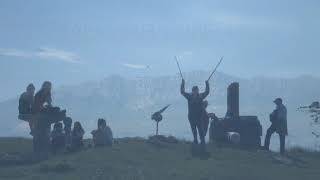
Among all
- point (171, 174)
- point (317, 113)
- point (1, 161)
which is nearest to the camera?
point (171, 174)

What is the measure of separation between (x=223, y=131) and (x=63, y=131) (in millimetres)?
6421

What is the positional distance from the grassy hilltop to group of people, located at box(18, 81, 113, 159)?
70 centimetres

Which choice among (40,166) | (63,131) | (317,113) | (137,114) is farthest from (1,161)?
(137,114)

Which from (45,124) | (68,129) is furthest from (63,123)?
(45,124)

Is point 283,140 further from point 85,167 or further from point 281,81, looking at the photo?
point 281,81

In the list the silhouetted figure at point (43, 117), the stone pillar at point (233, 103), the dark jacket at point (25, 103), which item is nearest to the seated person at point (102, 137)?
the silhouetted figure at point (43, 117)

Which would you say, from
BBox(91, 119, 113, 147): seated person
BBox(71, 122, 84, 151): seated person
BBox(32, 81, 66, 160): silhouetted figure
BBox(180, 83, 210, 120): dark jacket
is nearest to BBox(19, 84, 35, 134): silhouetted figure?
BBox(32, 81, 66, 160): silhouetted figure

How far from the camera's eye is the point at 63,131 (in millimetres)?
23578

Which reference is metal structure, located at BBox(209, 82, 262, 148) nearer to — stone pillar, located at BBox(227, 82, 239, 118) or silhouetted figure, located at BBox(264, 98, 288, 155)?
stone pillar, located at BBox(227, 82, 239, 118)

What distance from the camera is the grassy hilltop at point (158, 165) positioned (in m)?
18.6

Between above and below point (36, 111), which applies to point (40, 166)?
below

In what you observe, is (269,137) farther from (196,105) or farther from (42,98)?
(42,98)

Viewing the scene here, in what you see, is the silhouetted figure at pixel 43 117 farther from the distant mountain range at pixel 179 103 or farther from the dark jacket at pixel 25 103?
the distant mountain range at pixel 179 103

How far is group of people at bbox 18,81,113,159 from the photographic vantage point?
21.6 metres
